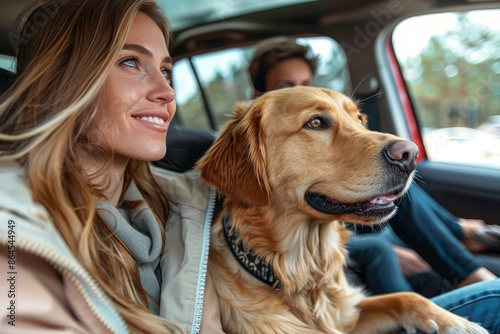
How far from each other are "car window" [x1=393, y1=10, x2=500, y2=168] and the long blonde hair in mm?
2145

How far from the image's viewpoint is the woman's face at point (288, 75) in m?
2.83

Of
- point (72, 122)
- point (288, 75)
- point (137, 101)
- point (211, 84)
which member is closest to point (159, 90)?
point (137, 101)

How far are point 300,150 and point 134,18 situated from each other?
736mm

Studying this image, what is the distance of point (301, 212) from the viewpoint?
1751mm

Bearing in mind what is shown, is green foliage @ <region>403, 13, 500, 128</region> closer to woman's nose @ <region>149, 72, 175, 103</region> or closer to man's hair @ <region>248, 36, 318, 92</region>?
man's hair @ <region>248, 36, 318, 92</region>

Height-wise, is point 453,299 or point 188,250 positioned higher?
point 188,250

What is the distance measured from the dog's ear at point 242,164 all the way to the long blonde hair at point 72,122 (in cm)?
41

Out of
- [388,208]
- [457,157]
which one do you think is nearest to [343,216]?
[388,208]

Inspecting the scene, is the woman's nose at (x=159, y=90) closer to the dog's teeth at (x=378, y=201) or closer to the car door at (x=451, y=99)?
the dog's teeth at (x=378, y=201)

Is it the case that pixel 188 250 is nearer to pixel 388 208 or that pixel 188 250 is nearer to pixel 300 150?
pixel 300 150

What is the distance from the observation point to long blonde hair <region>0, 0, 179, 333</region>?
119 cm

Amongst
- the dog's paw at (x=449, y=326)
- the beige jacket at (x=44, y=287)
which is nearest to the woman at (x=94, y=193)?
the beige jacket at (x=44, y=287)

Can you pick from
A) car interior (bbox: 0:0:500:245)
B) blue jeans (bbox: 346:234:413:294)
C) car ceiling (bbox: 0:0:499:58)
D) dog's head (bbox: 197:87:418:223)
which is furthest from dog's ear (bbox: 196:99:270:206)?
car ceiling (bbox: 0:0:499:58)

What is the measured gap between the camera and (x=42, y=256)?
3.37ft
